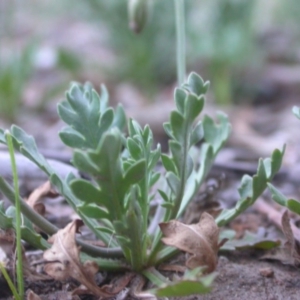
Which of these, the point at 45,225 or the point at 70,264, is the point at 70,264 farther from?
the point at 45,225

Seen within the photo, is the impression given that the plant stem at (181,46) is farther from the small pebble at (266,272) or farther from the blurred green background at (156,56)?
the blurred green background at (156,56)

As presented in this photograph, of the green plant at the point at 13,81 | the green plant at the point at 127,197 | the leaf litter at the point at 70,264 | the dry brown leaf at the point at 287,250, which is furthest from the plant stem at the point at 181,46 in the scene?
the green plant at the point at 13,81

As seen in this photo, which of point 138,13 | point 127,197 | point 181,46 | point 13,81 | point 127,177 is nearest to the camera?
point 127,177

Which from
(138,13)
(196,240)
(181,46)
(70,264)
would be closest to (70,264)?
(70,264)

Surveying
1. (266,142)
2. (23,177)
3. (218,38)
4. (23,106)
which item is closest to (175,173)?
(23,177)

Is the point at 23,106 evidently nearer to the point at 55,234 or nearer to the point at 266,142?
the point at 266,142
